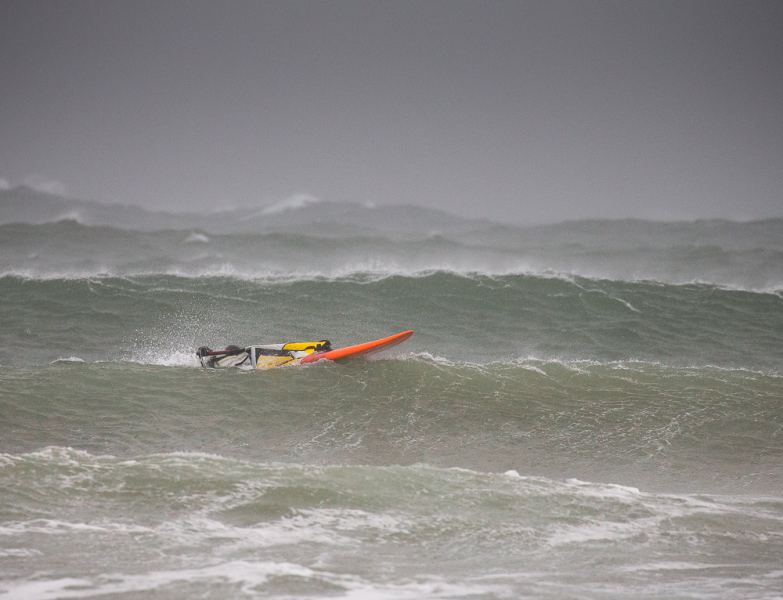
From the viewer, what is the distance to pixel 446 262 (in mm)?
33312

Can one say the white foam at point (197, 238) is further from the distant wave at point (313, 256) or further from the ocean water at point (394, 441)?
the ocean water at point (394, 441)

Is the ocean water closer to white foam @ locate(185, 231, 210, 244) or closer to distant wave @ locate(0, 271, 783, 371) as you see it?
distant wave @ locate(0, 271, 783, 371)

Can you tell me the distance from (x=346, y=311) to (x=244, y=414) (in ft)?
25.6

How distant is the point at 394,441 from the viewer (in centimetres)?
970

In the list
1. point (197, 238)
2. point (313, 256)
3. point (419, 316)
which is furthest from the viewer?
point (197, 238)

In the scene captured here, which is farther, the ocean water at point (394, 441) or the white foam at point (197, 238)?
the white foam at point (197, 238)

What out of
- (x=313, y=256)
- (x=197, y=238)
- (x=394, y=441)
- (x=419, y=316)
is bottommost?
(x=394, y=441)

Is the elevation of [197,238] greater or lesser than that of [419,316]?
greater

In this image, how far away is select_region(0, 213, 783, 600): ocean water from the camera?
600cm

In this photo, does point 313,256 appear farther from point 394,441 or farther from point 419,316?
point 394,441

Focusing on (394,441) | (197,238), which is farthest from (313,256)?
(394,441)

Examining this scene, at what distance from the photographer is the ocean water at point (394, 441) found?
600 cm

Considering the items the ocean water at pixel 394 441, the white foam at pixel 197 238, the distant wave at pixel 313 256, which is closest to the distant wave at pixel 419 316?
the ocean water at pixel 394 441

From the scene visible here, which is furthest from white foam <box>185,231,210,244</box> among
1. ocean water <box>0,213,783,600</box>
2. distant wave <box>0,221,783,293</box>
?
ocean water <box>0,213,783,600</box>
